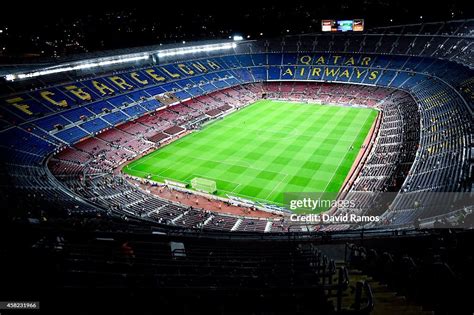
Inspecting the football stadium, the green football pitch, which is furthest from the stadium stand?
the green football pitch

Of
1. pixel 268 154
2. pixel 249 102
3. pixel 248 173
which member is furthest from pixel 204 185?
pixel 249 102

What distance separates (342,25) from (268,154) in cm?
4826

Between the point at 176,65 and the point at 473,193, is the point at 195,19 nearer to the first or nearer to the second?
the point at 176,65

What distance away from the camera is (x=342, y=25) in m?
A: 75.6

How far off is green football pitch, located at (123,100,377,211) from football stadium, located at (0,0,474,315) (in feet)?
0.92

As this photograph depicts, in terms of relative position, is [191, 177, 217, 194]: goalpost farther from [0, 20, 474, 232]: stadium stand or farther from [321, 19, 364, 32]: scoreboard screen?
[321, 19, 364, 32]: scoreboard screen

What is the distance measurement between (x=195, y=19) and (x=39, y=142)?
206ft

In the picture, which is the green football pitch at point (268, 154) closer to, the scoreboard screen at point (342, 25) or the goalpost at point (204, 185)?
the goalpost at point (204, 185)

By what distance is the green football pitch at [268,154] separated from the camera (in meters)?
35.2

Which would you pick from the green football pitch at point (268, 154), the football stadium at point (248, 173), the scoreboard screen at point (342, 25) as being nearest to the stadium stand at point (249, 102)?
the football stadium at point (248, 173)

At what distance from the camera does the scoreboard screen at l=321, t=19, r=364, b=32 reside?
7376 cm

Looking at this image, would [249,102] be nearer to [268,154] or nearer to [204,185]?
[268,154]

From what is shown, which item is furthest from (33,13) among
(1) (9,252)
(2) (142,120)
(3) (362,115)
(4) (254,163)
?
(1) (9,252)

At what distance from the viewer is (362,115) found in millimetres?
54750
